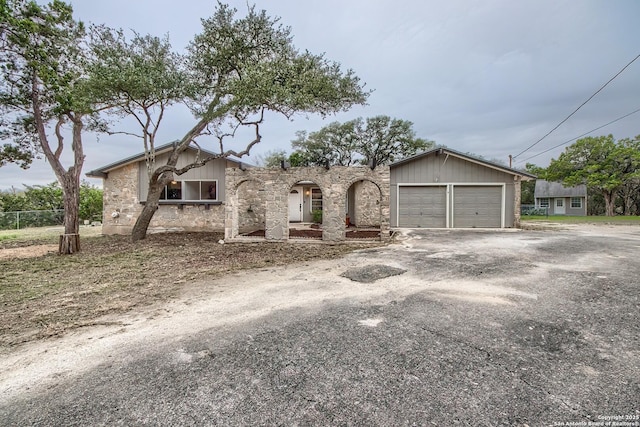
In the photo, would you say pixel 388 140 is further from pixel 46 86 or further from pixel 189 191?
pixel 46 86

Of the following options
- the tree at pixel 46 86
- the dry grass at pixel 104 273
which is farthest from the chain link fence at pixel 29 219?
the tree at pixel 46 86

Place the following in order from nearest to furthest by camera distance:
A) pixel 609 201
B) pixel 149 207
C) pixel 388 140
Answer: pixel 149 207, pixel 609 201, pixel 388 140

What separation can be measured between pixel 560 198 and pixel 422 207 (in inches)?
1113

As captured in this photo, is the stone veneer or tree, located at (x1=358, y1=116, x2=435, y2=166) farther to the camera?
tree, located at (x1=358, y1=116, x2=435, y2=166)

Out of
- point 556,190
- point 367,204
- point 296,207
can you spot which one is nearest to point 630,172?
point 556,190

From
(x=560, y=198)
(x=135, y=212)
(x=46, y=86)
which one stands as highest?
(x=46, y=86)

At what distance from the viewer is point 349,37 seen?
14844 mm

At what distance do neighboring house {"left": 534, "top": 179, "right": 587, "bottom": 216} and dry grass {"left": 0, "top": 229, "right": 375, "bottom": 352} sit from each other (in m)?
33.3

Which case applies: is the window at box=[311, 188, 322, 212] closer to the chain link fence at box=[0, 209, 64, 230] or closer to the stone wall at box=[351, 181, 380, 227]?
the stone wall at box=[351, 181, 380, 227]

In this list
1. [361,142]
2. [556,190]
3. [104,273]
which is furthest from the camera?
[556,190]

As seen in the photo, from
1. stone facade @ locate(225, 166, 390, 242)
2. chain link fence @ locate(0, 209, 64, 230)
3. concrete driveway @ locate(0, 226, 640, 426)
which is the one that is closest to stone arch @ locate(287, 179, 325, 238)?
stone facade @ locate(225, 166, 390, 242)

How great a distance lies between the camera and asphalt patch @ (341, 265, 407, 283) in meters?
5.19

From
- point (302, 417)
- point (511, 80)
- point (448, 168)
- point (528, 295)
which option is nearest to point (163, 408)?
point (302, 417)

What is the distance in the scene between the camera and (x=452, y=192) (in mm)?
13797
